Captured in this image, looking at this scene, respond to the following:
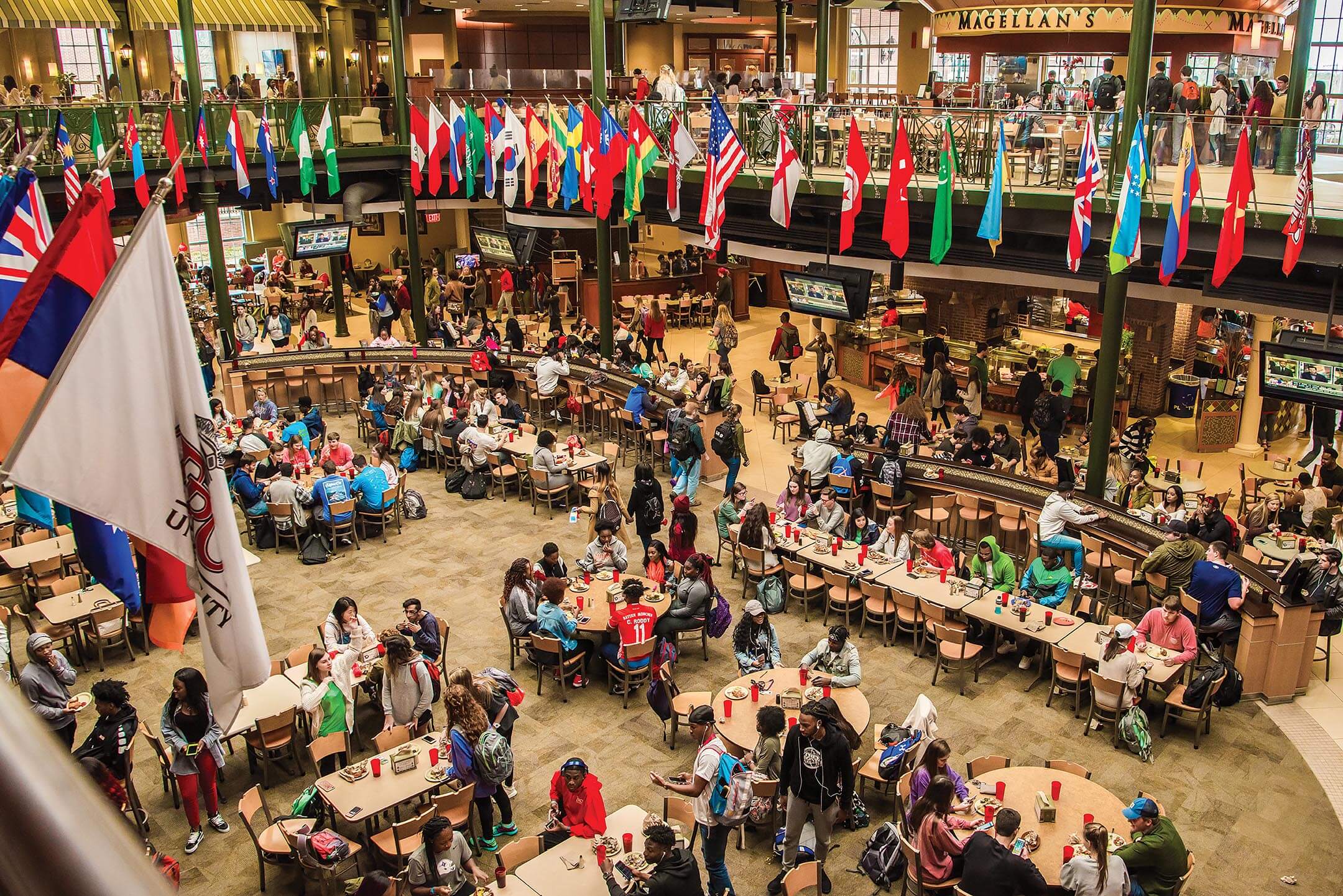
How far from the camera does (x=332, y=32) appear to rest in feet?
111

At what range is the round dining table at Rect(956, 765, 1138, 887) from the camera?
8.71 metres

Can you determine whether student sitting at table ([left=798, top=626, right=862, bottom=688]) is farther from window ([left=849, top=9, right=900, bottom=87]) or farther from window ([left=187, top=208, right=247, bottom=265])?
window ([left=849, top=9, right=900, bottom=87])

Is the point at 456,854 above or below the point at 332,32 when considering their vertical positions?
below

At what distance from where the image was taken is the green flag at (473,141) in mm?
21016

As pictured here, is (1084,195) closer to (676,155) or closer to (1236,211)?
(1236,211)

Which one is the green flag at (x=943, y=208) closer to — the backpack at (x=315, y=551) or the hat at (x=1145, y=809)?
the hat at (x=1145, y=809)

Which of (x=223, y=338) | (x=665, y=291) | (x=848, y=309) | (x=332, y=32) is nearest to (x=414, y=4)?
(x=332, y=32)

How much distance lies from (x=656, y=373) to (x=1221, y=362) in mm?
10997

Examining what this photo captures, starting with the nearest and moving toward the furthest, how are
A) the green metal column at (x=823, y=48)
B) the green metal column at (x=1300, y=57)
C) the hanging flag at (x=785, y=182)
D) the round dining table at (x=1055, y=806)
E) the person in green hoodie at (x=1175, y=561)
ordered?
the round dining table at (x=1055, y=806) → the person in green hoodie at (x=1175, y=561) → the green metal column at (x=1300, y=57) → the hanging flag at (x=785, y=182) → the green metal column at (x=823, y=48)

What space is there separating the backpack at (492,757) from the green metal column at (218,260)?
16556mm

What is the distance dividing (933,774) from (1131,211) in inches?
292

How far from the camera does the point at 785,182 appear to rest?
52.1 feet

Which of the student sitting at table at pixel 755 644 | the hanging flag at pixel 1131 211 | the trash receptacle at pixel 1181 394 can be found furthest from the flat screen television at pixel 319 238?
the trash receptacle at pixel 1181 394

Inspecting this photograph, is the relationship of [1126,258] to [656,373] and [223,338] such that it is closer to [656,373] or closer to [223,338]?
[656,373]
